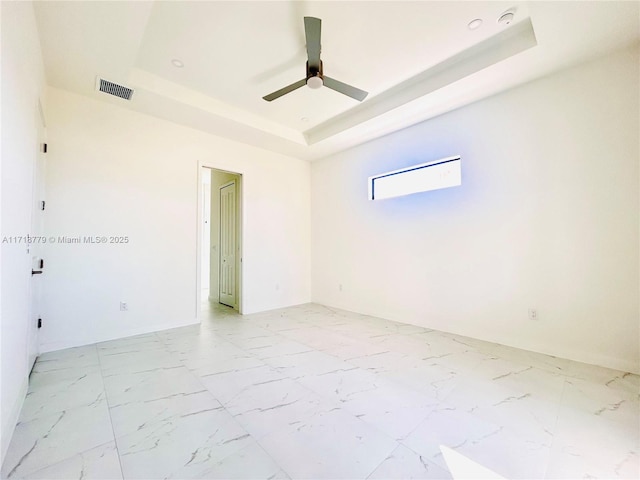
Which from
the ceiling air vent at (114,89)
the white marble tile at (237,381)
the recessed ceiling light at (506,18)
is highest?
the recessed ceiling light at (506,18)

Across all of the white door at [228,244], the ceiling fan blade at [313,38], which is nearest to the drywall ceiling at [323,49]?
the ceiling fan blade at [313,38]

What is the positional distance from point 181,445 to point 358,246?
3.75 meters

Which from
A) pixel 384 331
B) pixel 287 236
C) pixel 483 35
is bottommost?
pixel 384 331

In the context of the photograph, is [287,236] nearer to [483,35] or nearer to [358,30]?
[358,30]

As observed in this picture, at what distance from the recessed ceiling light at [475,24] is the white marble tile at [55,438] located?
4.07 m

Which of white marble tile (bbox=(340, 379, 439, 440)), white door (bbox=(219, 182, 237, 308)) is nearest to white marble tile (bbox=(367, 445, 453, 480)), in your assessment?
white marble tile (bbox=(340, 379, 439, 440))

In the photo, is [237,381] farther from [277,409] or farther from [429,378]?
[429,378]

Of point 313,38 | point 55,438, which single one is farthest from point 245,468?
point 313,38

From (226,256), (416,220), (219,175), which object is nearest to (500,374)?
(416,220)

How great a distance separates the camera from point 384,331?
3.69m

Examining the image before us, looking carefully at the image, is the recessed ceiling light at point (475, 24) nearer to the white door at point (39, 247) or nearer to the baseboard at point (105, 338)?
the white door at point (39, 247)

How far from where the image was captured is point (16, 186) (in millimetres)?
1672

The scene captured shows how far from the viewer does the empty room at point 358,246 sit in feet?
5.19

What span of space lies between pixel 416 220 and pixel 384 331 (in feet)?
5.40
